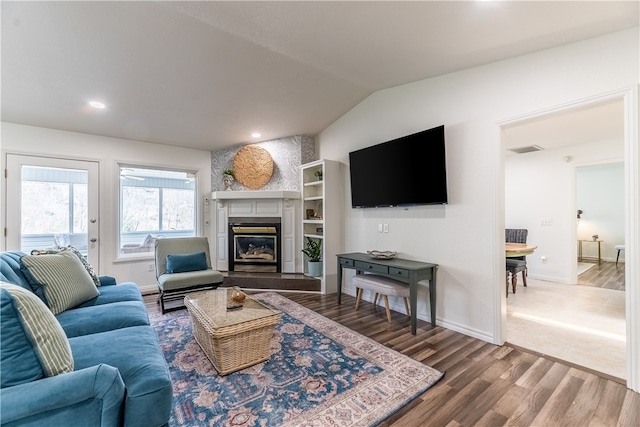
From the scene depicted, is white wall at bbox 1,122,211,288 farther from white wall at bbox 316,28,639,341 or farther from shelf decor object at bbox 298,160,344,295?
white wall at bbox 316,28,639,341

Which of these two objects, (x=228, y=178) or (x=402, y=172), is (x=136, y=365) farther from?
(x=228, y=178)

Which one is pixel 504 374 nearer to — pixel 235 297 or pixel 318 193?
pixel 235 297

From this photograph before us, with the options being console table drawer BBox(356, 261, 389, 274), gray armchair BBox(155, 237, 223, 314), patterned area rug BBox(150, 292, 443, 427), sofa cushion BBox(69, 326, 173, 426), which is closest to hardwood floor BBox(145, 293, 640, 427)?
patterned area rug BBox(150, 292, 443, 427)

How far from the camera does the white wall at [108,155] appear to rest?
3742 millimetres

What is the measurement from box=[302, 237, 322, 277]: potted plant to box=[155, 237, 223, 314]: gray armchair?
138 centimetres

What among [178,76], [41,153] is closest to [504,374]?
[178,76]

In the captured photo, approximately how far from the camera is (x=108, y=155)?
4324mm

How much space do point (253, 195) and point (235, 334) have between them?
3024mm

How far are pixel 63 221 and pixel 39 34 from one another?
2.75 meters

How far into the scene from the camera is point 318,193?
15.9 feet

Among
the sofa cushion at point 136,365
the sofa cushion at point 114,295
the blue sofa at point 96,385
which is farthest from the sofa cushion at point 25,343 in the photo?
the sofa cushion at point 114,295

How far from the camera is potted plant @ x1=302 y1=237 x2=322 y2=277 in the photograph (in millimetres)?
4430

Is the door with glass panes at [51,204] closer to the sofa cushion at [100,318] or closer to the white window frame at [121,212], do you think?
the white window frame at [121,212]

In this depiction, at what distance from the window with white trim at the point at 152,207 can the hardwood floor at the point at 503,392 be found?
4002mm
